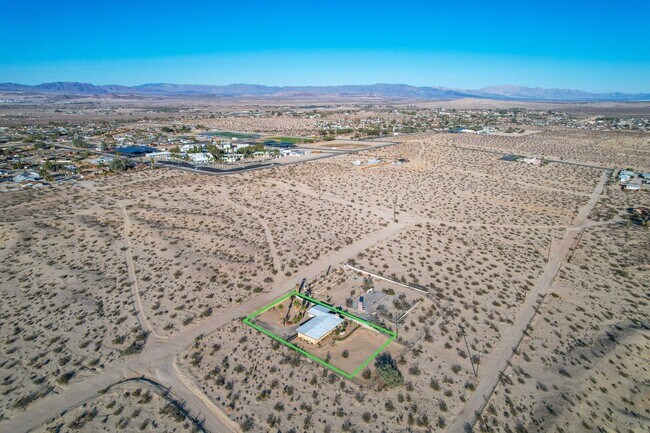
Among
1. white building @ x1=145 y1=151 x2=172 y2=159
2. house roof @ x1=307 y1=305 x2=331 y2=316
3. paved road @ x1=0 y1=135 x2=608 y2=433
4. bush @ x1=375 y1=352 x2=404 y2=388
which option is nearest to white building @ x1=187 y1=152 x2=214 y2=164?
white building @ x1=145 y1=151 x2=172 y2=159

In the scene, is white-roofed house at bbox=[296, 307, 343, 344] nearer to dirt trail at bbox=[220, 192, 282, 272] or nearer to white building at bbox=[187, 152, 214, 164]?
dirt trail at bbox=[220, 192, 282, 272]

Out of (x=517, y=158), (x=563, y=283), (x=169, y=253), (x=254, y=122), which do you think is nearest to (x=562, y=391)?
(x=563, y=283)

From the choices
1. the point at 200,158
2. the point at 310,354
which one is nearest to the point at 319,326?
the point at 310,354

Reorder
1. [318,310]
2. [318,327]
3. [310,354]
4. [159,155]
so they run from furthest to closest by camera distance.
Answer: [159,155]
[318,310]
[318,327]
[310,354]

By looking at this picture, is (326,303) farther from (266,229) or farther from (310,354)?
(266,229)

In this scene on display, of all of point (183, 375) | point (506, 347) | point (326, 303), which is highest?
point (183, 375)

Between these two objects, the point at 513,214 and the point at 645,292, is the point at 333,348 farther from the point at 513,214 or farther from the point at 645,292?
the point at 513,214
